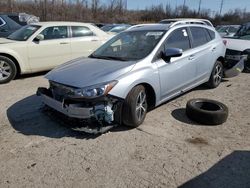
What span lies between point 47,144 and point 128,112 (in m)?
1.26

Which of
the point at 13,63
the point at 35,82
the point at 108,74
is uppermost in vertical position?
the point at 108,74

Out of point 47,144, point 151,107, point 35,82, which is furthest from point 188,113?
point 35,82

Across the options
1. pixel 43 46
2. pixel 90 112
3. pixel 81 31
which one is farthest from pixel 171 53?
pixel 81 31

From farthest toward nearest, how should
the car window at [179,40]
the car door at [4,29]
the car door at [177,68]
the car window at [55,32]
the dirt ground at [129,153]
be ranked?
the car door at [4,29] < the car window at [55,32] < the car window at [179,40] < the car door at [177,68] < the dirt ground at [129,153]

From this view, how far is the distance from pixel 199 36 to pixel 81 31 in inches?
156

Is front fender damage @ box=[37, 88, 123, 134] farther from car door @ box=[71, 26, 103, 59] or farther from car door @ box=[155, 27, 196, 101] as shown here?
car door @ box=[71, 26, 103, 59]

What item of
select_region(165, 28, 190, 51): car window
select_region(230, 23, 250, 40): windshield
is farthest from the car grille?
select_region(230, 23, 250, 40): windshield

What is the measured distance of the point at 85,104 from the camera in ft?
13.6

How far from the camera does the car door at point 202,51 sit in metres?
5.97

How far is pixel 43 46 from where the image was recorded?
795 cm

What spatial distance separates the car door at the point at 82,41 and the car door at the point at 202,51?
146 inches

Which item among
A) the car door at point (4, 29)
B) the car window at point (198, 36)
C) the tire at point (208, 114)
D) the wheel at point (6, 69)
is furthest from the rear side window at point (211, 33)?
the car door at point (4, 29)

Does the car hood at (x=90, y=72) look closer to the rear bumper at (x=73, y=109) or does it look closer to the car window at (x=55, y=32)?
the rear bumper at (x=73, y=109)

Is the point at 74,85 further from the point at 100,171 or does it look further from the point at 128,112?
the point at 100,171
